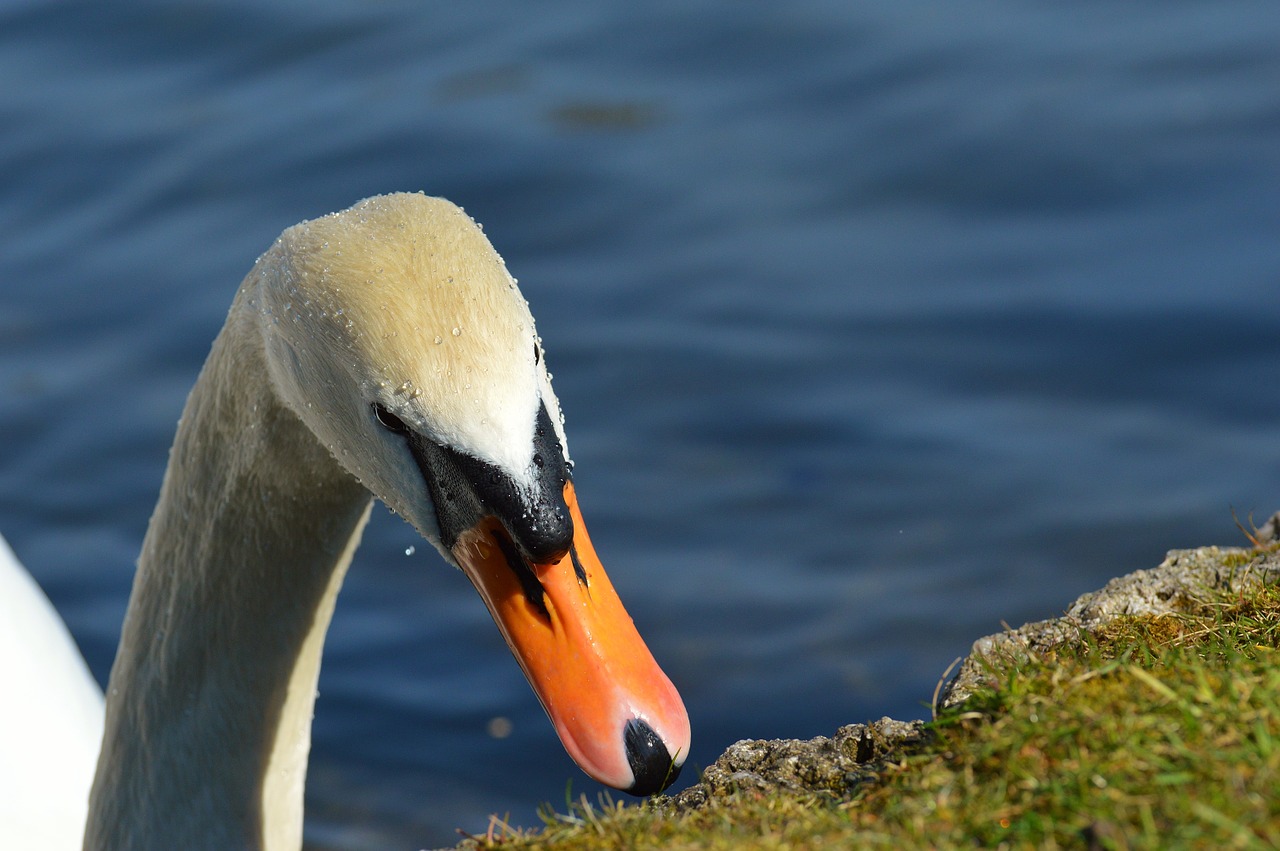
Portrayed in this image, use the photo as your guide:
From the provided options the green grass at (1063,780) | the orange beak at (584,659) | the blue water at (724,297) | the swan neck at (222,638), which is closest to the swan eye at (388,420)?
the orange beak at (584,659)

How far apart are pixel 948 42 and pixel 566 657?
718 cm

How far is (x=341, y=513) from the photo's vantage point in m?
3.85

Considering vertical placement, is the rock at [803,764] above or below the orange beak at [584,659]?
below

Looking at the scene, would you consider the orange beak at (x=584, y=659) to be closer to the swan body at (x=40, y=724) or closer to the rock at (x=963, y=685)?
the rock at (x=963, y=685)

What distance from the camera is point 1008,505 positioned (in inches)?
270

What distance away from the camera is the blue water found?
6.51m

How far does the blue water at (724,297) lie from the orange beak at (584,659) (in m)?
2.97

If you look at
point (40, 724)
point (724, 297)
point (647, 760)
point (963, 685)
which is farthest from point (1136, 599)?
point (724, 297)

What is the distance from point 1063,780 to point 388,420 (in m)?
1.50

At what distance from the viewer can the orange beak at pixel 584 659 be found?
286cm

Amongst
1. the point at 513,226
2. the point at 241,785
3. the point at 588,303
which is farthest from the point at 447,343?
the point at 513,226

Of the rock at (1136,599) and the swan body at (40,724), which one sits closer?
the rock at (1136,599)

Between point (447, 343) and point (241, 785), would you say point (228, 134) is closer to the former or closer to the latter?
point (241, 785)

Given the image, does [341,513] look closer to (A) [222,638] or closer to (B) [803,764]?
(A) [222,638]
